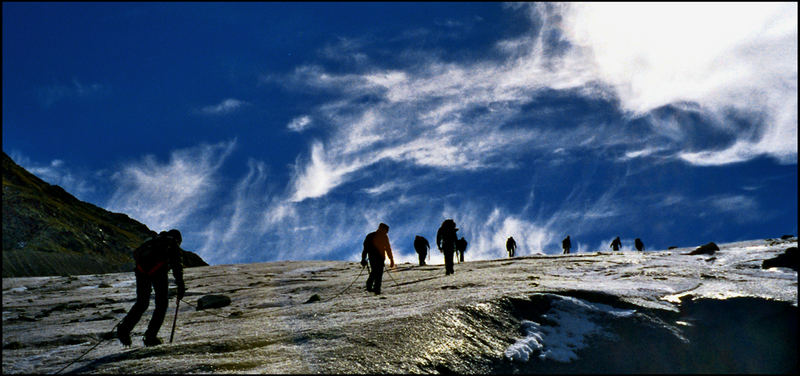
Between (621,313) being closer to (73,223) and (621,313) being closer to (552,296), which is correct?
(552,296)

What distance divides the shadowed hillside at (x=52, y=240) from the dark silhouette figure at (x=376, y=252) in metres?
34.0

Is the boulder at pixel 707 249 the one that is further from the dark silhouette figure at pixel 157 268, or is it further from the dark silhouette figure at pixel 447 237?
the dark silhouette figure at pixel 157 268

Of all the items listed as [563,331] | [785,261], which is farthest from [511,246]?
[563,331]

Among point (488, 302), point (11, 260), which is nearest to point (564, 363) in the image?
point (488, 302)

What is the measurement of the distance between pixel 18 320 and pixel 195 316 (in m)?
4.98

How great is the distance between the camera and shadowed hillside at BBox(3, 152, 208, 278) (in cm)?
4181

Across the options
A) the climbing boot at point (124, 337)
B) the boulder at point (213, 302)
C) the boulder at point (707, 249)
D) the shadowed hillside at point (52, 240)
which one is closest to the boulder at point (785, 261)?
the boulder at point (707, 249)

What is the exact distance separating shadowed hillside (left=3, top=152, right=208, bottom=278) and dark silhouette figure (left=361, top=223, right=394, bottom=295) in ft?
112

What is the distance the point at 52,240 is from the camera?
56.8 metres

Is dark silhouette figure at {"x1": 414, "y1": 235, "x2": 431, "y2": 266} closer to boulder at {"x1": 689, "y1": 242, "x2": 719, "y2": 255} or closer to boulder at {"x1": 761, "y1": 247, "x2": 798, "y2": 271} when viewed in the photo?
boulder at {"x1": 689, "y1": 242, "x2": 719, "y2": 255}

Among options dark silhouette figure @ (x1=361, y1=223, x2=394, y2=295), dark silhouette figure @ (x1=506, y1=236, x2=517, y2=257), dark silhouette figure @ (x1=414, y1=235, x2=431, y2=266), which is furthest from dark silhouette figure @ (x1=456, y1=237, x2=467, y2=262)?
dark silhouette figure @ (x1=361, y1=223, x2=394, y2=295)

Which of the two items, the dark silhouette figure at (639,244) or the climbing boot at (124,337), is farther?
the dark silhouette figure at (639,244)

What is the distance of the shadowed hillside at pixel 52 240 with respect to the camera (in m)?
41.8

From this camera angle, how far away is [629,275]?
50.3ft
